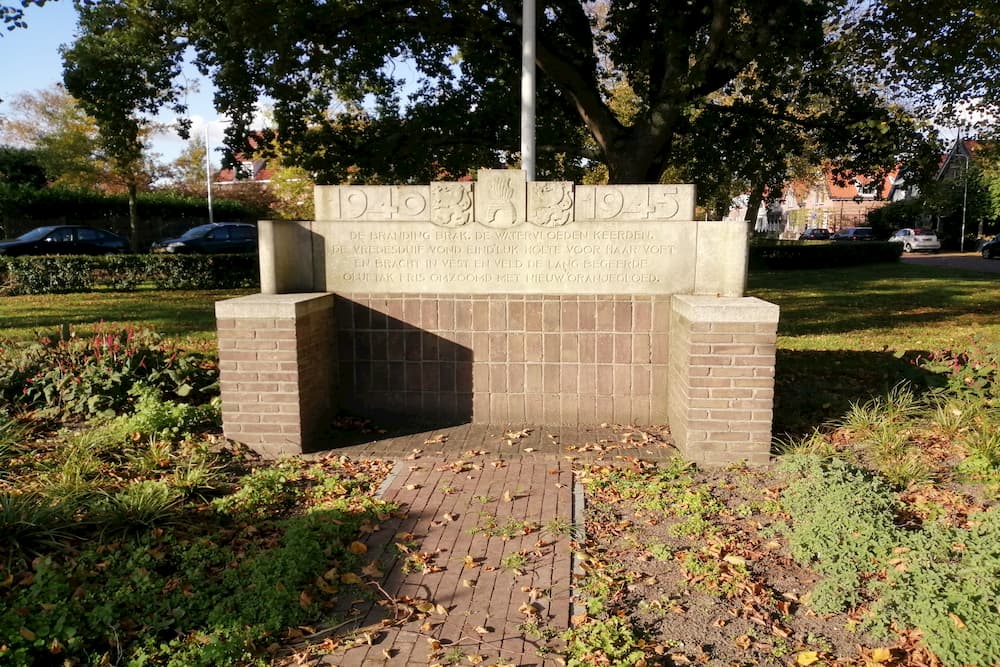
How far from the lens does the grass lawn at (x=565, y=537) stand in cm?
312

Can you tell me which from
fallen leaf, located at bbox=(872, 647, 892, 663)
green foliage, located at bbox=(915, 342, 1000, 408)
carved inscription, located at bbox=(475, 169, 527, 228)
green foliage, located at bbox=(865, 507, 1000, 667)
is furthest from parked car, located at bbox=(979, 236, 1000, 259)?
fallen leaf, located at bbox=(872, 647, 892, 663)

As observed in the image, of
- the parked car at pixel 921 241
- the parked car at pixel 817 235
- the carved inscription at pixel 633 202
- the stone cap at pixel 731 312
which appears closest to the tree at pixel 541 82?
the carved inscription at pixel 633 202

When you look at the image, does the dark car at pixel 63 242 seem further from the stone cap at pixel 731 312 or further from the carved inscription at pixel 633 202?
the stone cap at pixel 731 312

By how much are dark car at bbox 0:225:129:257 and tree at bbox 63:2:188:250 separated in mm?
10744

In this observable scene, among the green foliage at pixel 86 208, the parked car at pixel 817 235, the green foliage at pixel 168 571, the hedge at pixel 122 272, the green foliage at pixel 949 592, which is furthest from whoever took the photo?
the parked car at pixel 817 235

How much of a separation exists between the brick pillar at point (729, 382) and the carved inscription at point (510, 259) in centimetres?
100

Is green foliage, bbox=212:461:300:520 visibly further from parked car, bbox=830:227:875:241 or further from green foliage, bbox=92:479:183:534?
parked car, bbox=830:227:875:241

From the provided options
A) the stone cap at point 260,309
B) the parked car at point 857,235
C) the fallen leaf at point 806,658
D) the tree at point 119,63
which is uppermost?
the tree at point 119,63

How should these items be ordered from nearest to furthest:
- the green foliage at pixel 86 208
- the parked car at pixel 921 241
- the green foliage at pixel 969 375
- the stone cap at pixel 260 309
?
the stone cap at pixel 260 309 < the green foliage at pixel 969 375 < the green foliage at pixel 86 208 < the parked car at pixel 921 241

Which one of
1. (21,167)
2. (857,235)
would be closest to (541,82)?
(21,167)

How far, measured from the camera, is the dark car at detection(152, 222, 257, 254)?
2428cm

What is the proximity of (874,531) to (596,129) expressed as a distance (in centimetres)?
→ 968

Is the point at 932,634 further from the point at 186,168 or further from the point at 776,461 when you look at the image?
the point at 186,168

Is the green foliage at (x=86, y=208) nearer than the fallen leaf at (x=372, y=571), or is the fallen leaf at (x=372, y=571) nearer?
the fallen leaf at (x=372, y=571)
